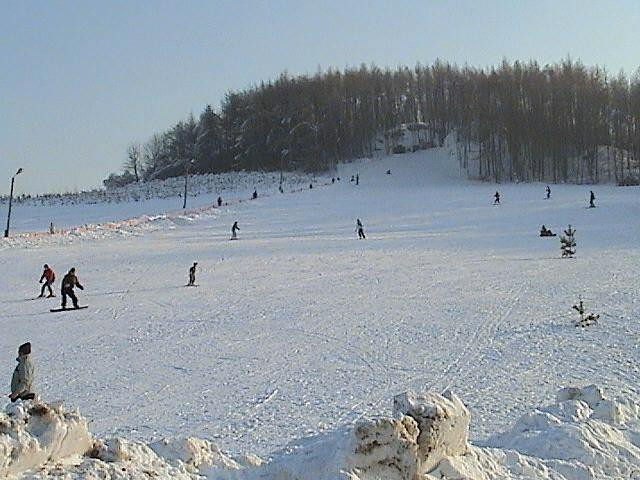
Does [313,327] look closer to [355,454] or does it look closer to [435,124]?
[355,454]

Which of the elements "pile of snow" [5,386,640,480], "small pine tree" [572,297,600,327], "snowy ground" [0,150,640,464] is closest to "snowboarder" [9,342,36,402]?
"snowy ground" [0,150,640,464]

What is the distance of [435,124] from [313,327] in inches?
3455

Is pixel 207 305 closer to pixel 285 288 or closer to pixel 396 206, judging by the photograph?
pixel 285 288

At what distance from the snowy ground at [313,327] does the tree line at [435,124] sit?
139 feet

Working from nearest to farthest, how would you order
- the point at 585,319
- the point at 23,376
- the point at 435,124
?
the point at 23,376 < the point at 585,319 < the point at 435,124

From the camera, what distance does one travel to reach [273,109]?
10631 cm

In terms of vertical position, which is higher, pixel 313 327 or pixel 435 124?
pixel 435 124

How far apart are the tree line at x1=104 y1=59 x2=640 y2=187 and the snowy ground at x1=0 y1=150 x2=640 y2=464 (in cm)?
4224

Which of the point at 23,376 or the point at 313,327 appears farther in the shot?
the point at 313,327

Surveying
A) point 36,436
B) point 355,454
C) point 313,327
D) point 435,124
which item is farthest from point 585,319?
point 435,124

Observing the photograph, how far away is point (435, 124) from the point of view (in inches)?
3989

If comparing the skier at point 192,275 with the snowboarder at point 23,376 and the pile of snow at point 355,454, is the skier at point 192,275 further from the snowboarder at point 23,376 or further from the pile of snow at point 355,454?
the pile of snow at point 355,454

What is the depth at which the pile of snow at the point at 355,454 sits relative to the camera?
490cm

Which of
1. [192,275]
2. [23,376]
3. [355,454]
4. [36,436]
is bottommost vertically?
[192,275]
